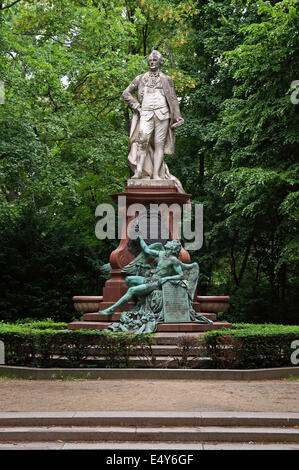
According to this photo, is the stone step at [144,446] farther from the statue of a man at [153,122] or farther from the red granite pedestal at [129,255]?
the statue of a man at [153,122]

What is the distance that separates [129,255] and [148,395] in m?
5.90

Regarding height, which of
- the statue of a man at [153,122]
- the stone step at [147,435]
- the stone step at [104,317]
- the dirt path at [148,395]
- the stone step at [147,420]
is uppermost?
the statue of a man at [153,122]

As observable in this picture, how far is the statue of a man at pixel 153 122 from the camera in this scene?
610 inches

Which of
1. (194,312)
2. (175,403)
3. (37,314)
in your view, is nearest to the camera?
(175,403)

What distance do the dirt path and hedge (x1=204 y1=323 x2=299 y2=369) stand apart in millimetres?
628

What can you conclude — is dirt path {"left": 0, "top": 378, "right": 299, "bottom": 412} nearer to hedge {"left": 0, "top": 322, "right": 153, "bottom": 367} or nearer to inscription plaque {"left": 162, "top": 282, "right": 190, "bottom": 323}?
hedge {"left": 0, "top": 322, "right": 153, "bottom": 367}

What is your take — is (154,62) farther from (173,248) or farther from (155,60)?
(173,248)

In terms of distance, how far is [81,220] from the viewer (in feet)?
91.5

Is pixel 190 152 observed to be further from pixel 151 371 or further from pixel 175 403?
pixel 175 403

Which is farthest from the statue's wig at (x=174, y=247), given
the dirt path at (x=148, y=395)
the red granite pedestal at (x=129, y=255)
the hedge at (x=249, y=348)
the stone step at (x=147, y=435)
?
the stone step at (x=147, y=435)

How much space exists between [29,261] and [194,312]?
30.6 ft

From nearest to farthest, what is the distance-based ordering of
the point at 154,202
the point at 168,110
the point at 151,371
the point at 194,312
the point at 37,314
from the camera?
the point at 151,371, the point at 194,312, the point at 154,202, the point at 168,110, the point at 37,314

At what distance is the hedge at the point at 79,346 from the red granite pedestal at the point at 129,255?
7.70 feet
